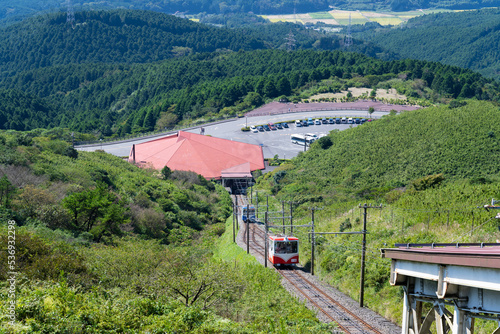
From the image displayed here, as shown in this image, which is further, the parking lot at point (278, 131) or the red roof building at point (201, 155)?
the parking lot at point (278, 131)

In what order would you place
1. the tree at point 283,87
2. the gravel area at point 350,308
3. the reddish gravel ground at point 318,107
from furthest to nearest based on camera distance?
1. the tree at point 283,87
2. the reddish gravel ground at point 318,107
3. the gravel area at point 350,308

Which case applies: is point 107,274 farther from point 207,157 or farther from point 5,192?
point 207,157

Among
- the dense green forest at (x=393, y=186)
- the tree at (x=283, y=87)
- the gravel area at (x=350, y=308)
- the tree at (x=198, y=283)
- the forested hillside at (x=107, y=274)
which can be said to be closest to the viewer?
the forested hillside at (x=107, y=274)

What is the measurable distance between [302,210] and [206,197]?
18.5m

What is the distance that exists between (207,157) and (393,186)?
41.2 m

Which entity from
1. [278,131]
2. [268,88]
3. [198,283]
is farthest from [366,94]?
[198,283]

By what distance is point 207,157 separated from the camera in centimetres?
8906

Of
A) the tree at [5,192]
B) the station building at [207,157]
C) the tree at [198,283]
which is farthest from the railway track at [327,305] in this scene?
the station building at [207,157]

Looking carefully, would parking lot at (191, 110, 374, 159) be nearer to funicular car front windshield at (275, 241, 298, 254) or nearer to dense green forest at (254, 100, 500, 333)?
dense green forest at (254, 100, 500, 333)

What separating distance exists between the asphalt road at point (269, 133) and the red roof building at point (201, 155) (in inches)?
247

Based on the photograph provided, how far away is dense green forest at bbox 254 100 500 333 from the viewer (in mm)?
29406

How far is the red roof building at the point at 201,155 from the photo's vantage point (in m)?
85.4

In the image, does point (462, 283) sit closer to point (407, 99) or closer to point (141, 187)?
point (141, 187)

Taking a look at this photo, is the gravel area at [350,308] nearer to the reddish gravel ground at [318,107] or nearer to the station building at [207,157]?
the station building at [207,157]
